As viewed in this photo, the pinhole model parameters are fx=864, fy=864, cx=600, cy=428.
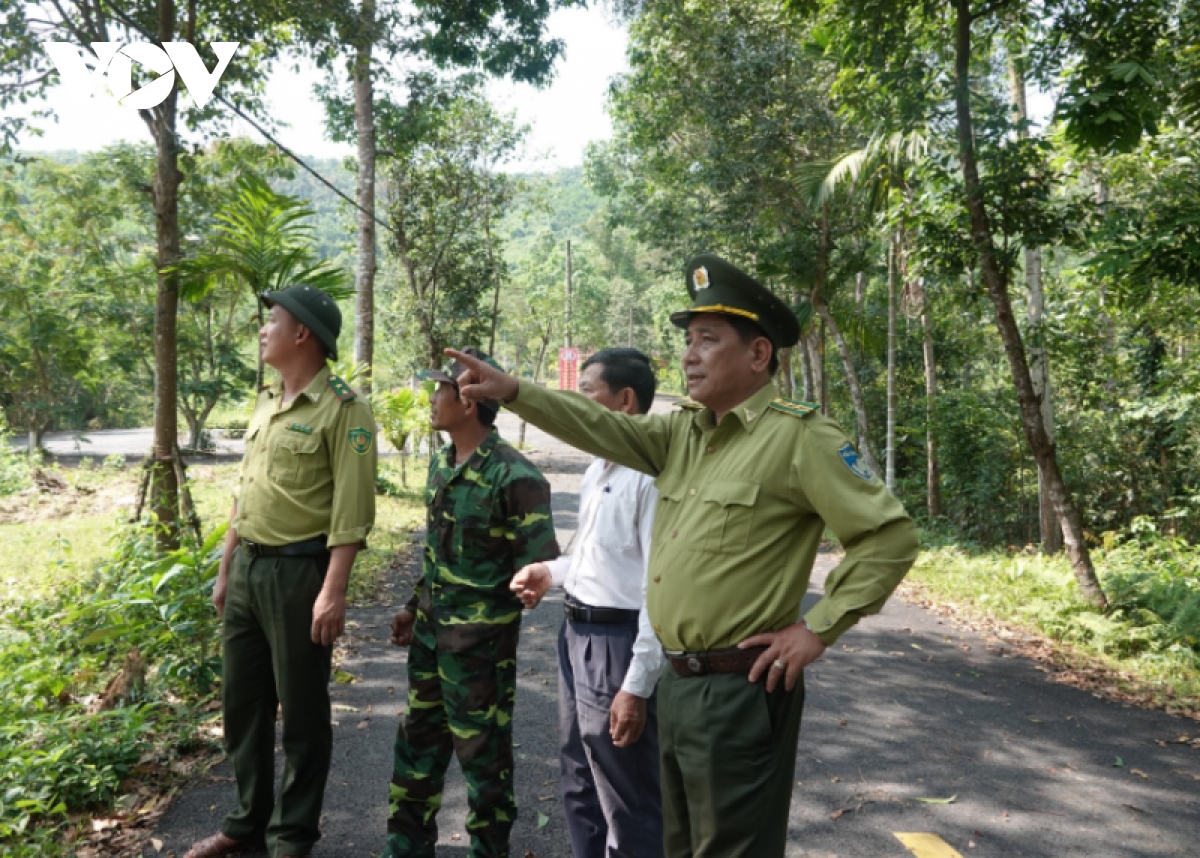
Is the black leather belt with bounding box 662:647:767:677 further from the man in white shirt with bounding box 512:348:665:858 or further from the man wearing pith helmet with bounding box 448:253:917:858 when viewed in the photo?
the man in white shirt with bounding box 512:348:665:858

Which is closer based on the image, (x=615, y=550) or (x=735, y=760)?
(x=735, y=760)

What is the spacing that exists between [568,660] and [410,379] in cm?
2063

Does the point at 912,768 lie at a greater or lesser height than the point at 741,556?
lesser

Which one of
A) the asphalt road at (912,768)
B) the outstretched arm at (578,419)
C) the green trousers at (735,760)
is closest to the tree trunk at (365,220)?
the asphalt road at (912,768)

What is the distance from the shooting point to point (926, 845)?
351cm

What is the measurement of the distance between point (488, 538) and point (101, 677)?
10.8ft

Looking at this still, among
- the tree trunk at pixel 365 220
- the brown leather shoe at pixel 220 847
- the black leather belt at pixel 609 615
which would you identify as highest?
the tree trunk at pixel 365 220

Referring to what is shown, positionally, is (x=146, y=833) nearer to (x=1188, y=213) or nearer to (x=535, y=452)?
(x=1188, y=213)

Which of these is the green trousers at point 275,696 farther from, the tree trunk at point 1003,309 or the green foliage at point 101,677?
the tree trunk at point 1003,309

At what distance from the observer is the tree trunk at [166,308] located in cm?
607

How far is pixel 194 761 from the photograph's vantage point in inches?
161

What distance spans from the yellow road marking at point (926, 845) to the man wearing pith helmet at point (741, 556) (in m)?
1.65

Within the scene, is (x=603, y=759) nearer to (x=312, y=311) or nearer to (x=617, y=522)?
(x=617, y=522)

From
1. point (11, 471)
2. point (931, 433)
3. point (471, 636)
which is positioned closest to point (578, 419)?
point (471, 636)
